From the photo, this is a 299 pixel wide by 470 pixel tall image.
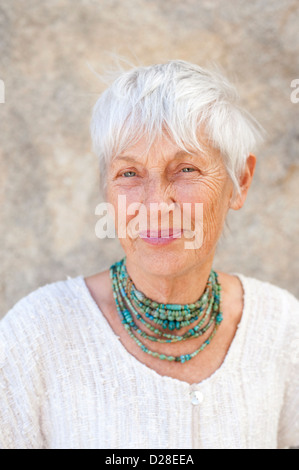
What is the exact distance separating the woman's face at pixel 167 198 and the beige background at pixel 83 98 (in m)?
0.81

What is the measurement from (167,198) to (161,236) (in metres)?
0.11

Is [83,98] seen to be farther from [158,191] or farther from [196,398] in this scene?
[196,398]

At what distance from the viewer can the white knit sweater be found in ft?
4.90

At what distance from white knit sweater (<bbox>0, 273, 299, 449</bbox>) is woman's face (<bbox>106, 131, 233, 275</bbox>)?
301 millimetres

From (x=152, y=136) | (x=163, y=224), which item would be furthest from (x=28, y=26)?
(x=163, y=224)

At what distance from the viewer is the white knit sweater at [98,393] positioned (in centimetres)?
149

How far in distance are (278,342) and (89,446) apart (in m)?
0.70

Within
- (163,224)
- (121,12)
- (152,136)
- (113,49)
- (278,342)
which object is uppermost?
(121,12)

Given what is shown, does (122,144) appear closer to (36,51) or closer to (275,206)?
(36,51)

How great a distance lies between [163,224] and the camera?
1423 mm

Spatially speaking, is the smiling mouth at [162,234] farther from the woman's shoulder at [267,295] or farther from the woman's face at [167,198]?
the woman's shoulder at [267,295]

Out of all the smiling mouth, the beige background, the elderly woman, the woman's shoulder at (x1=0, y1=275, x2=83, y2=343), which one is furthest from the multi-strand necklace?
the beige background

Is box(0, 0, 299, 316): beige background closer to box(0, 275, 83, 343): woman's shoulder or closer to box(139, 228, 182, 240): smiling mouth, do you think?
box(0, 275, 83, 343): woman's shoulder

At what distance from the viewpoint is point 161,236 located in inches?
56.7
